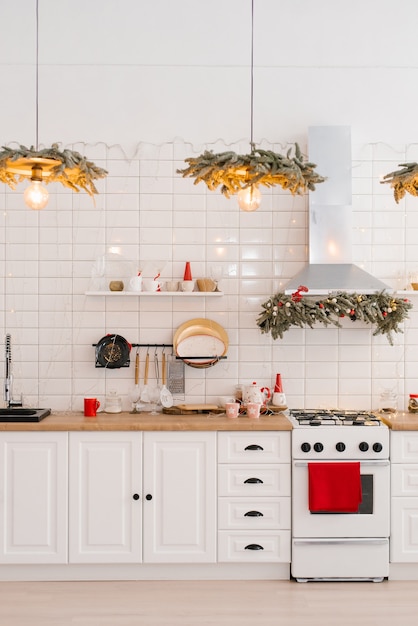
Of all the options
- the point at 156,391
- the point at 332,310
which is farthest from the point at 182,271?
the point at 332,310

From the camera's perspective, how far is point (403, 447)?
399 cm

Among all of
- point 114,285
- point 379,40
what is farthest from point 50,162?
point 379,40

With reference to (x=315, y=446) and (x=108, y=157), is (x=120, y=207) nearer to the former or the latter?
(x=108, y=157)

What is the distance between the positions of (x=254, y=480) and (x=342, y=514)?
557 millimetres

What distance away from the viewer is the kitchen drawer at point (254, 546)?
3938 mm

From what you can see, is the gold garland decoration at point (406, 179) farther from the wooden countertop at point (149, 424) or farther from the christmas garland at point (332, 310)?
the wooden countertop at point (149, 424)

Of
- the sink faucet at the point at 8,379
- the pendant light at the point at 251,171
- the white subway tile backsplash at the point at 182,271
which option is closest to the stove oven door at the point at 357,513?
the white subway tile backsplash at the point at 182,271

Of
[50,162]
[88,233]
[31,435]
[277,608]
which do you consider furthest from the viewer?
[88,233]

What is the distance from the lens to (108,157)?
15.1ft

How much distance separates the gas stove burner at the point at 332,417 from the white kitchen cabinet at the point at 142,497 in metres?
0.61

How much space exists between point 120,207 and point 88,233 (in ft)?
0.95

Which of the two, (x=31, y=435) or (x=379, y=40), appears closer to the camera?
(x=31, y=435)

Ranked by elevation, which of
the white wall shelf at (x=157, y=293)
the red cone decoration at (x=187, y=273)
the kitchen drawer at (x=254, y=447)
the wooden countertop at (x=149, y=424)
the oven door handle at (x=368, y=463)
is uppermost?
the red cone decoration at (x=187, y=273)

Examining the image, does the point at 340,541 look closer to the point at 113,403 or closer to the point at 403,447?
the point at 403,447
